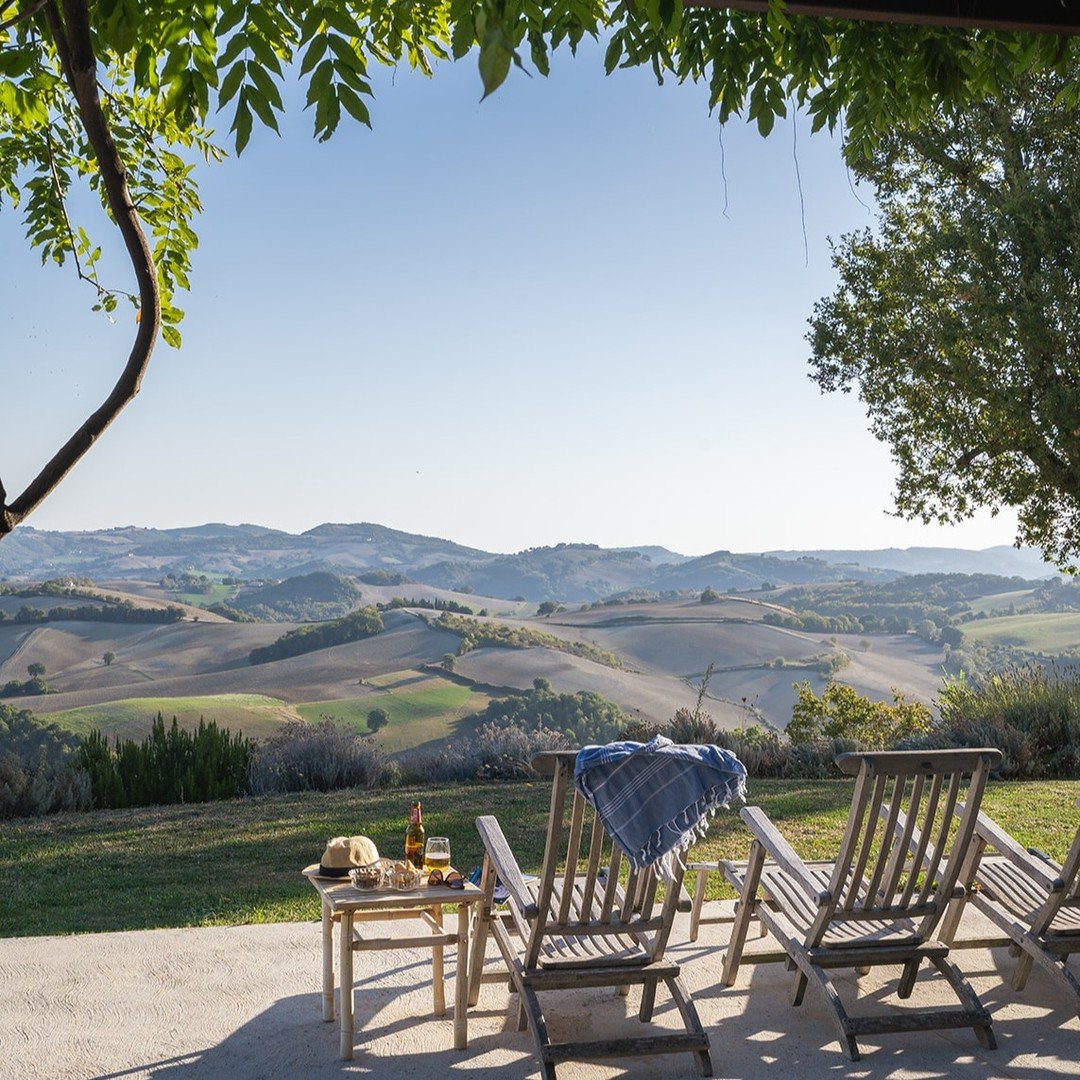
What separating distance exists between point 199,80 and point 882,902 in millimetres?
3670

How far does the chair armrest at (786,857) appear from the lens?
13.9 feet

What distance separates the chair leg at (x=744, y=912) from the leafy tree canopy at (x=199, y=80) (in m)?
2.94

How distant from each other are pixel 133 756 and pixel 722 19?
887 centimetres

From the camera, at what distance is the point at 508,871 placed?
422 centimetres

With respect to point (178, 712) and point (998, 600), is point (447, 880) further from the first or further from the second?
point (998, 600)

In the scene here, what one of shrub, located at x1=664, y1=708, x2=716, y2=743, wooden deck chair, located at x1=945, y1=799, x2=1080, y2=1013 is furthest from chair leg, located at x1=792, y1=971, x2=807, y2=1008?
shrub, located at x1=664, y1=708, x2=716, y2=743

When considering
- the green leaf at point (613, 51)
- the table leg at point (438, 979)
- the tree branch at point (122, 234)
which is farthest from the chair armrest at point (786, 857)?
the green leaf at point (613, 51)

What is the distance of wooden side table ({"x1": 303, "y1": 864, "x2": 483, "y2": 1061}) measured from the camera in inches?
162

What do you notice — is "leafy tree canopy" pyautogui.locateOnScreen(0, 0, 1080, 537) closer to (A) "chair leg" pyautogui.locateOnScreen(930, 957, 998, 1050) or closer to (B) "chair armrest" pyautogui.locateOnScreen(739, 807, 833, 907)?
(B) "chair armrest" pyautogui.locateOnScreen(739, 807, 833, 907)

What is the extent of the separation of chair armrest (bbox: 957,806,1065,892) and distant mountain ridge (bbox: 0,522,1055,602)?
49.3m

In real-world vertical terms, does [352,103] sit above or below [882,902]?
above

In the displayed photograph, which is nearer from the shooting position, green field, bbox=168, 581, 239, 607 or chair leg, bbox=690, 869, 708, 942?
chair leg, bbox=690, 869, 708, 942

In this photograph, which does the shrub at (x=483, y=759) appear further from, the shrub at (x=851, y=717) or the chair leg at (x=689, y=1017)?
the chair leg at (x=689, y=1017)

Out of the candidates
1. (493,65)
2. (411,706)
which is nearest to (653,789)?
(493,65)
